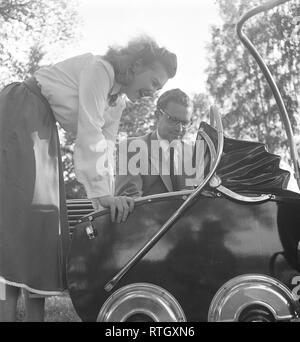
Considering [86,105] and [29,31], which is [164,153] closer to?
[86,105]

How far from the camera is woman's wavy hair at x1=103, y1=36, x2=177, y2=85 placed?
1.97 metres

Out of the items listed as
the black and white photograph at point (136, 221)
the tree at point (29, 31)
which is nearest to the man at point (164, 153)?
the black and white photograph at point (136, 221)

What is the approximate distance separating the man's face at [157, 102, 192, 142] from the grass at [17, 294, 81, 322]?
126cm

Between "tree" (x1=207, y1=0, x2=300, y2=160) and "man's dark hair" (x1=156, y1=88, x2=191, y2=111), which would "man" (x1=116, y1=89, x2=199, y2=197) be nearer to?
"man's dark hair" (x1=156, y1=88, x2=191, y2=111)

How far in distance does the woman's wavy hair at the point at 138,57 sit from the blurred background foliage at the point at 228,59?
6.22m

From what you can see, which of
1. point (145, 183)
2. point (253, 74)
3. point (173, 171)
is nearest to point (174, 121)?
point (173, 171)

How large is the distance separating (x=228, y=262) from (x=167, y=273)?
0.69ft

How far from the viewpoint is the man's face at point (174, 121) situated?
2.84 metres

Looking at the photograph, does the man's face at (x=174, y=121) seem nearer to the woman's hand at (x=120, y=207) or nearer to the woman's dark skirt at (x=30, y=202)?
the woman's dark skirt at (x=30, y=202)

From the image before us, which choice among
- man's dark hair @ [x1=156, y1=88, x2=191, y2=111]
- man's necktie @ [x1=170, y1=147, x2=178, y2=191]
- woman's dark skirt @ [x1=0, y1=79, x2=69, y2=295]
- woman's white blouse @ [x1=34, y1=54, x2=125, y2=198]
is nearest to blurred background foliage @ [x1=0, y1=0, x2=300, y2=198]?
man's dark hair @ [x1=156, y1=88, x2=191, y2=111]

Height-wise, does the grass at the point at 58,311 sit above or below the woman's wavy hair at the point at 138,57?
below
